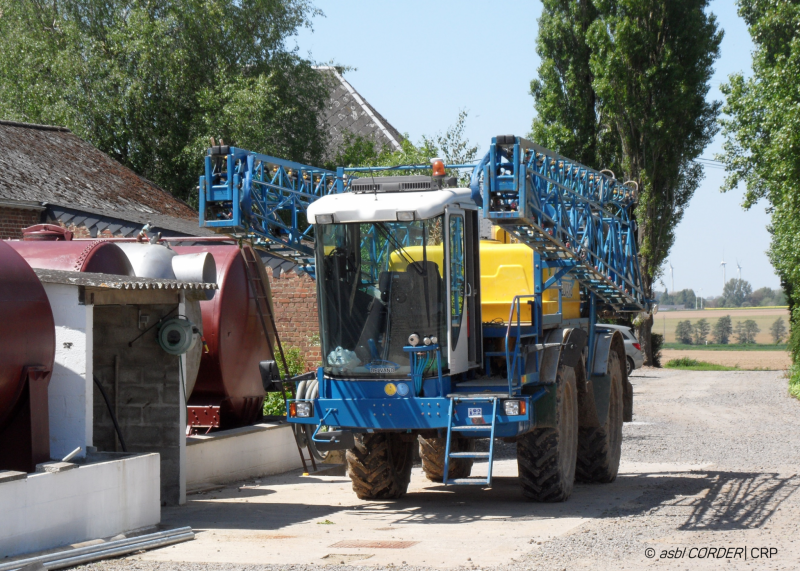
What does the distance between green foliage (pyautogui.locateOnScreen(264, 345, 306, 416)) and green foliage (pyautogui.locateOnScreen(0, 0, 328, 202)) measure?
1155cm

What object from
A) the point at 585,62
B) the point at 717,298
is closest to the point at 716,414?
the point at 585,62

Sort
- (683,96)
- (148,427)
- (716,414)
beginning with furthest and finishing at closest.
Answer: (683,96), (716,414), (148,427)

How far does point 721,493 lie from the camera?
11.4 meters

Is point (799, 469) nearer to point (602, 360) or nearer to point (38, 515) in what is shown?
point (602, 360)

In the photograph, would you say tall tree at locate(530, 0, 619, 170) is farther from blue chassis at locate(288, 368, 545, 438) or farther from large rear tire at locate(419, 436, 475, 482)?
blue chassis at locate(288, 368, 545, 438)

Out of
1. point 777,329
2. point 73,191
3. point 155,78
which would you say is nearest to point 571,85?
point 155,78

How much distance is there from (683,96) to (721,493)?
83.7ft

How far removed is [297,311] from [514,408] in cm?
843

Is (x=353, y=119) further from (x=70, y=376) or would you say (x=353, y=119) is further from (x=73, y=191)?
(x=70, y=376)

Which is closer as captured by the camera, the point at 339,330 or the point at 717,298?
the point at 339,330

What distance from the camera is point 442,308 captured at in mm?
9906

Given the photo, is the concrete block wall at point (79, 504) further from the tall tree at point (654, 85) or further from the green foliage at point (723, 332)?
the green foliage at point (723, 332)

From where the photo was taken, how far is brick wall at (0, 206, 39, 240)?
19.2 metres

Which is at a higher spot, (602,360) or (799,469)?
(602,360)
